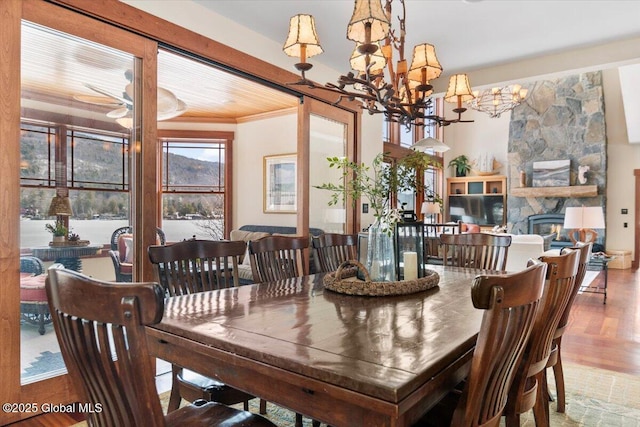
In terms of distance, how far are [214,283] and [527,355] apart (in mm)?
1577

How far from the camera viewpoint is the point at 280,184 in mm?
6523

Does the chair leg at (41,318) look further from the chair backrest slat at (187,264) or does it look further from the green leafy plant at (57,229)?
the chair backrest slat at (187,264)

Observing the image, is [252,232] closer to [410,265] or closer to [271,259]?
[271,259]

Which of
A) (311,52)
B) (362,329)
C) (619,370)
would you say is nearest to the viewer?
(362,329)

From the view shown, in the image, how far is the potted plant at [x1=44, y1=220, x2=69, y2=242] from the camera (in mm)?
2439

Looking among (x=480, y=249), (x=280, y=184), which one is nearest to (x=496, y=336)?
(x=480, y=249)

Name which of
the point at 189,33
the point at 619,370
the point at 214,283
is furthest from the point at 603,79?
the point at 214,283

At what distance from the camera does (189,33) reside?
303cm

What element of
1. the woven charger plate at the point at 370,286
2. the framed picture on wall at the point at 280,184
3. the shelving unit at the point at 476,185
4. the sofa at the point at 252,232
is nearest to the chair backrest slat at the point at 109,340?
the woven charger plate at the point at 370,286

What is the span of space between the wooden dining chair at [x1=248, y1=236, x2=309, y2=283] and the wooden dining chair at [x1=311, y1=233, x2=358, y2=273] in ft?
0.50

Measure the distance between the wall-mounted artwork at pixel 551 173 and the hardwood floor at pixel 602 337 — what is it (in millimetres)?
4724

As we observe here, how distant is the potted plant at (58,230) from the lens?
2439mm

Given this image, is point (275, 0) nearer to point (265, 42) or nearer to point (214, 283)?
point (265, 42)

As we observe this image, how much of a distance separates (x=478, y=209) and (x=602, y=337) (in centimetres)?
774
